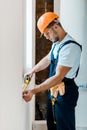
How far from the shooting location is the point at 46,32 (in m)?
2.21

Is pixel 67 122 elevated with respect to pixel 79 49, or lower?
lower

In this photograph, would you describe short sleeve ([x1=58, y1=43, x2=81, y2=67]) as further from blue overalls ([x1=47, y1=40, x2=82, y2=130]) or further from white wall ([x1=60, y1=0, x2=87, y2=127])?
white wall ([x1=60, y1=0, x2=87, y2=127])

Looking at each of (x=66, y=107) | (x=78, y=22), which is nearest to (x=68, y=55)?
(x=66, y=107)

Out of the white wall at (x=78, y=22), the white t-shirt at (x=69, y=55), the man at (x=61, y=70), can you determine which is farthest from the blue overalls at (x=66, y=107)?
the white wall at (x=78, y=22)

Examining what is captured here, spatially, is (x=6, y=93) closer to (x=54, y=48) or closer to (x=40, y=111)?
(x=54, y=48)

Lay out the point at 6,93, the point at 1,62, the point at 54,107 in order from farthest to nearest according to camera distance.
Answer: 1. the point at 54,107
2. the point at 6,93
3. the point at 1,62

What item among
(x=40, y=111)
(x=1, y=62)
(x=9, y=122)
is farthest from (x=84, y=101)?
(x=1, y=62)

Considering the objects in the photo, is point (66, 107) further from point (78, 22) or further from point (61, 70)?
point (78, 22)

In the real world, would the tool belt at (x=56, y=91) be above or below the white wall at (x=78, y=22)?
below

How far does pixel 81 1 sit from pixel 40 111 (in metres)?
1.75

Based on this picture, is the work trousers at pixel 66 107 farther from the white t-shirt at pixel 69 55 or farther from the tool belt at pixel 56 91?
the white t-shirt at pixel 69 55

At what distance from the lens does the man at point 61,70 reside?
6.79 feet

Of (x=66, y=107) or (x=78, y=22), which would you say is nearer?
(x=66, y=107)

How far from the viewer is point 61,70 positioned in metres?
2.06
